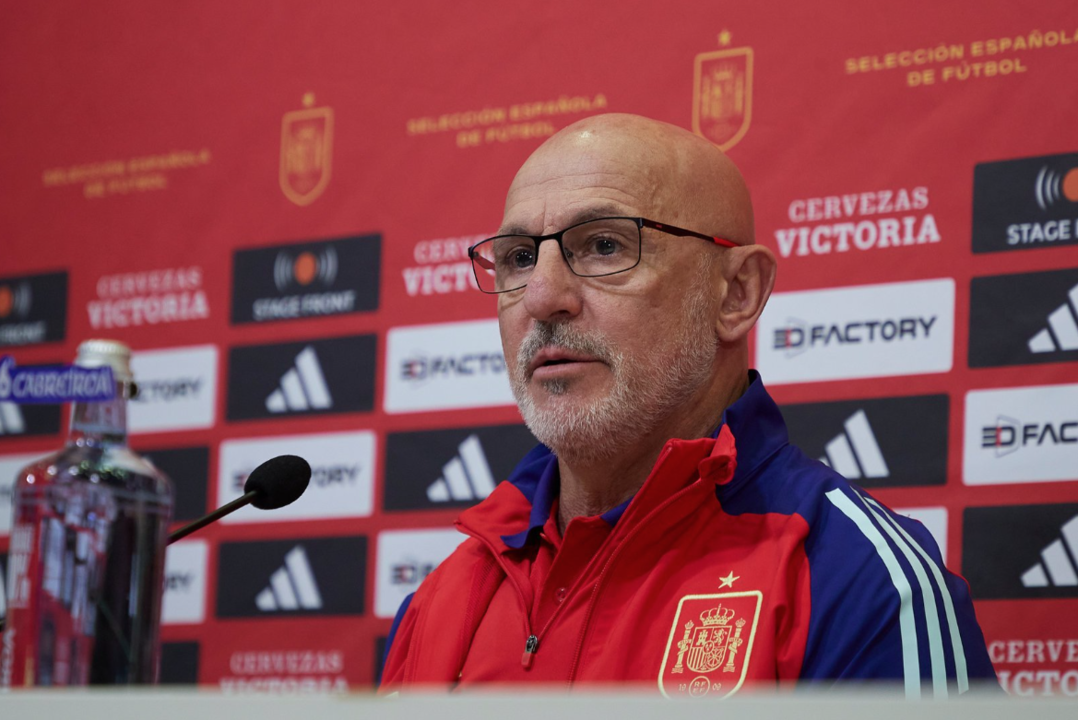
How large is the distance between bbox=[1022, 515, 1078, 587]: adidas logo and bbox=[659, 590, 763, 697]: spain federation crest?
26.6 inches

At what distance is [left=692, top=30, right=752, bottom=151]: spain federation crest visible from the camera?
7.76 ft

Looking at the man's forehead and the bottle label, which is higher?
the man's forehead

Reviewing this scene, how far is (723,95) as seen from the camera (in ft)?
7.84

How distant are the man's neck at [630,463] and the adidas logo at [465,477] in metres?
0.63

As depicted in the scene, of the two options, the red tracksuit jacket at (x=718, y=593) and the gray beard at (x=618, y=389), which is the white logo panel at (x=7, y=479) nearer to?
the red tracksuit jacket at (x=718, y=593)

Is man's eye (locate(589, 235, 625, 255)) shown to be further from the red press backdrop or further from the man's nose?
the red press backdrop

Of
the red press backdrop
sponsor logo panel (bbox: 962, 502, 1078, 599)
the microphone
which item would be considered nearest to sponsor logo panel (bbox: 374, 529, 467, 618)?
the red press backdrop

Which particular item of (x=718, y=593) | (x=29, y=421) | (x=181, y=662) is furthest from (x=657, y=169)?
(x=29, y=421)

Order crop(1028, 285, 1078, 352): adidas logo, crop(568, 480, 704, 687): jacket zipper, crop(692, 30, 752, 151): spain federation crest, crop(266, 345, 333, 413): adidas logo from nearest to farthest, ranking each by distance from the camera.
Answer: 1. crop(568, 480, 704, 687): jacket zipper
2. crop(1028, 285, 1078, 352): adidas logo
3. crop(692, 30, 752, 151): spain federation crest
4. crop(266, 345, 333, 413): adidas logo

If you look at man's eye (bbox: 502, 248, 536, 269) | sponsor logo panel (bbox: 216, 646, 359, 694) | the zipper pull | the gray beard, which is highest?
man's eye (bbox: 502, 248, 536, 269)

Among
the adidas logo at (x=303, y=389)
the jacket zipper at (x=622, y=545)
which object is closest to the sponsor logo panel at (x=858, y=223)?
the jacket zipper at (x=622, y=545)

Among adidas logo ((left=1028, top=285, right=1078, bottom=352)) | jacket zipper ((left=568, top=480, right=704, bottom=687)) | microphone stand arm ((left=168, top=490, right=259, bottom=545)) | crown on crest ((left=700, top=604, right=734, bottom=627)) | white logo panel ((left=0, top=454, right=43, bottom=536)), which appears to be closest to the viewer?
microphone stand arm ((left=168, top=490, right=259, bottom=545))

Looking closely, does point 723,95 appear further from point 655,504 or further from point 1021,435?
point 655,504

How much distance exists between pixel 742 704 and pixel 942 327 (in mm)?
1607
